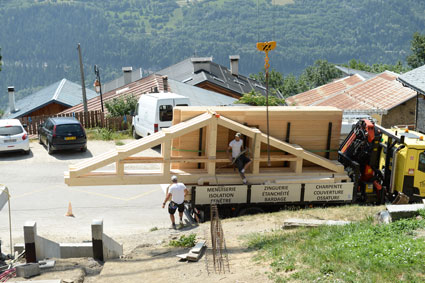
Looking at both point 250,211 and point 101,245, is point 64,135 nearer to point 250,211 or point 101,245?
point 250,211

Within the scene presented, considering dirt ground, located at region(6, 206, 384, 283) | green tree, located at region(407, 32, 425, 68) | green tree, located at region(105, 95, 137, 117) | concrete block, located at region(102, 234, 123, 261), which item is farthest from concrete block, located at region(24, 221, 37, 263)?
green tree, located at region(407, 32, 425, 68)

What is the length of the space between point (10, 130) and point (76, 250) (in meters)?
12.3

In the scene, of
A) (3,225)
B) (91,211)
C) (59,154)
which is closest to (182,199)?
(91,211)

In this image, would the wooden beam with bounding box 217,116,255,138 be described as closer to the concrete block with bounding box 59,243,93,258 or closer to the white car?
the concrete block with bounding box 59,243,93,258

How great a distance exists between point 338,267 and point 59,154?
16296 mm

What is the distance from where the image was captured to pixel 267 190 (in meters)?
13.3

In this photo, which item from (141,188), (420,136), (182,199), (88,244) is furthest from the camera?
(141,188)

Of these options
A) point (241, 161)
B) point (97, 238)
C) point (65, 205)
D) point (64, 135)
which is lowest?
point (65, 205)

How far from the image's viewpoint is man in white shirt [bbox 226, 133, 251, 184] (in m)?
13.2

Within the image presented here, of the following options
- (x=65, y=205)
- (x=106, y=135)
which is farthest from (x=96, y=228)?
(x=106, y=135)

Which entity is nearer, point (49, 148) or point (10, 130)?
point (10, 130)

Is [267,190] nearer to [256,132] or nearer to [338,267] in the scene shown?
[256,132]

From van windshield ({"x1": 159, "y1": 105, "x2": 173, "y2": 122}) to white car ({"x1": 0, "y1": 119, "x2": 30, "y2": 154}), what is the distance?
584 centimetres

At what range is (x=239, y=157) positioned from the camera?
13.2m
